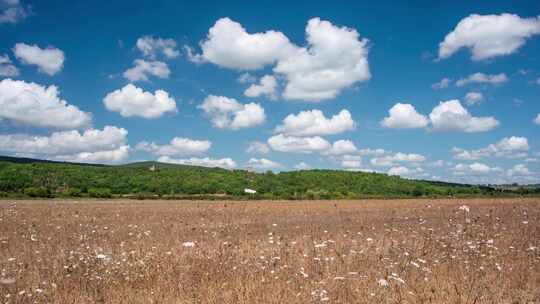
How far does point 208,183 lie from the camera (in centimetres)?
11075

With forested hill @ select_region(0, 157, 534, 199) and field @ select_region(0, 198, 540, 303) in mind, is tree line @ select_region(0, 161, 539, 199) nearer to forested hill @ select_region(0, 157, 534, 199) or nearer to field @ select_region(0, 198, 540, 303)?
forested hill @ select_region(0, 157, 534, 199)

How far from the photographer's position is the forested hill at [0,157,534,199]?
9550cm

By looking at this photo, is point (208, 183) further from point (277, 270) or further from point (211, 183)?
point (277, 270)

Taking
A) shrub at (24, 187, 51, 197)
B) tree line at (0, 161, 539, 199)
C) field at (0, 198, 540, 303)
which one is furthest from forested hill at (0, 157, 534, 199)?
field at (0, 198, 540, 303)

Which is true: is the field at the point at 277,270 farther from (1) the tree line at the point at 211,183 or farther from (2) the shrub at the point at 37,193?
(1) the tree line at the point at 211,183

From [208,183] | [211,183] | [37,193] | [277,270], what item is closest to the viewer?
[277,270]

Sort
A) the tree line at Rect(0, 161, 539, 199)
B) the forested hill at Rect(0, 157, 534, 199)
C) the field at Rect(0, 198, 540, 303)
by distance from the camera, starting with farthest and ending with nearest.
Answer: the forested hill at Rect(0, 157, 534, 199) < the tree line at Rect(0, 161, 539, 199) < the field at Rect(0, 198, 540, 303)

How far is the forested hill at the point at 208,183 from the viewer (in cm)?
9550

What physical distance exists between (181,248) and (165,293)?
13.0 ft

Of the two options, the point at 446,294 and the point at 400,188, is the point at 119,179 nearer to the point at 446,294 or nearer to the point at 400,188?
the point at 400,188

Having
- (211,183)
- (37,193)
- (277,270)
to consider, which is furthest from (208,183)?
(277,270)

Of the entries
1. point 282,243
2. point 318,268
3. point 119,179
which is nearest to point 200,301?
point 318,268

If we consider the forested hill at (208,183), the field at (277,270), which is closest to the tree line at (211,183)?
the forested hill at (208,183)

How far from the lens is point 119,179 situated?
109m
